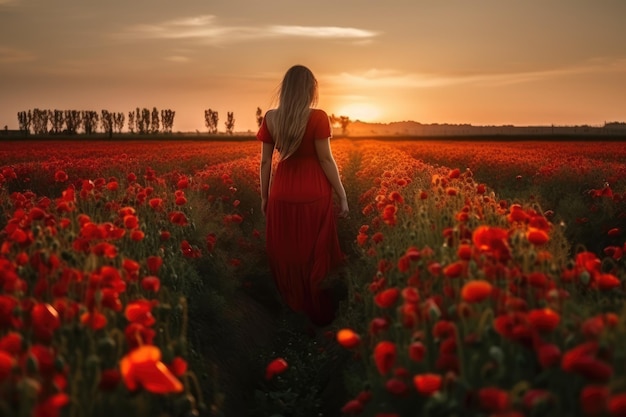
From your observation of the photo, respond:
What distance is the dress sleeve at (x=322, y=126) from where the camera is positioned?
22.5 feet

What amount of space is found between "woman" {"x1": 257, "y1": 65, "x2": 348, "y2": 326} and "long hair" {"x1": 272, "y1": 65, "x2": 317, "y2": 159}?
1.7 inches

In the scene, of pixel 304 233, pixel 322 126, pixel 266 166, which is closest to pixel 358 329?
pixel 304 233

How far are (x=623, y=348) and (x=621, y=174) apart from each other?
12.2 meters

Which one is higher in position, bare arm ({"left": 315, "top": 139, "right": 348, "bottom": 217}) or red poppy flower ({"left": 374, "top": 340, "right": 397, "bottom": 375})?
bare arm ({"left": 315, "top": 139, "right": 348, "bottom": 217})

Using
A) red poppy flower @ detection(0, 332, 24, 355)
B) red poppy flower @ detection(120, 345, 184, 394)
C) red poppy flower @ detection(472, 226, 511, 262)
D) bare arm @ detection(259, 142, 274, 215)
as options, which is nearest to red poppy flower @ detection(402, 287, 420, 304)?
red poppy flower @ detection(472, 226, 511, 262)

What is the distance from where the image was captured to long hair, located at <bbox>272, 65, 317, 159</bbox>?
6.65 metres

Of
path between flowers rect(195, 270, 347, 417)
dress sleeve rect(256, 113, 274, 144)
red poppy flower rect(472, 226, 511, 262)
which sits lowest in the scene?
path between flowers rect(195, 270, 347, 417)

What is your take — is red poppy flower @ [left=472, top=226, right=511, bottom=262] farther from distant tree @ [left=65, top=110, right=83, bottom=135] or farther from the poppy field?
distant tree @ [left=65, top=110, right=83, bottom=135]

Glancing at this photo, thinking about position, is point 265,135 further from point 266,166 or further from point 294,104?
point 294,104

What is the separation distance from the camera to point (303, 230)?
7.18 meters

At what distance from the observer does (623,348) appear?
273 centimetres

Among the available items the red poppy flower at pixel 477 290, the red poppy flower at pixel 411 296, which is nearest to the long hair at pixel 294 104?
the red poppy flower at pixel 411 296

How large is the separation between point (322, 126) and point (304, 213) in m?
0.90

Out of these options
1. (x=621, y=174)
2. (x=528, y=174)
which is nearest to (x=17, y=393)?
(x=621, y=174)
